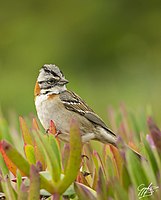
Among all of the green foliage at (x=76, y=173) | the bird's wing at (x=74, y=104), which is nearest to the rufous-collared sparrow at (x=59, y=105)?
the bird's wing at (x=74, y=104)

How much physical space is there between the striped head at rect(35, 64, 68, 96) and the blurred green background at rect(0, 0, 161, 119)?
3818 mm

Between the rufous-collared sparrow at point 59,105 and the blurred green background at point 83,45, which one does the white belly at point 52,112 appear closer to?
the rufous-collared sparrow at point 59,105

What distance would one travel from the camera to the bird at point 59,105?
148 inches

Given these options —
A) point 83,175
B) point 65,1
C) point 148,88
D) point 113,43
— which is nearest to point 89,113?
point 83,175

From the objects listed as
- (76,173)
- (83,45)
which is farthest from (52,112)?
(83,45)

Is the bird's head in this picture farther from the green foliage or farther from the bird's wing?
the green foliage

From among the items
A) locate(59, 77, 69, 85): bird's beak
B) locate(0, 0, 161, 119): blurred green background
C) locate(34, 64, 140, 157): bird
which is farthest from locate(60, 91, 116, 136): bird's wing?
locate(0, 0, 161, 119): blurred green background

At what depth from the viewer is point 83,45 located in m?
11.1

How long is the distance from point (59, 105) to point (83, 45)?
713 cm

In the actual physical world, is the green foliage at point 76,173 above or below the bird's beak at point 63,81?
below

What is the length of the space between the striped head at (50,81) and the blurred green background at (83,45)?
3.82 metres

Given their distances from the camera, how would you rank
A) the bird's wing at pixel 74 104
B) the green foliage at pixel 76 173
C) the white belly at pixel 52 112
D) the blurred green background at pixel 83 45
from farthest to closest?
the blurred green background at pixel 83 45 → the bird's wing at pixel 74 104 → the white belly at pixel 52 112 → the green foliage at pixel 76 173

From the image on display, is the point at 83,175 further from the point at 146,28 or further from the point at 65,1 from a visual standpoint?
the point at 65,1

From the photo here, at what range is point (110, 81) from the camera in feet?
29.4
